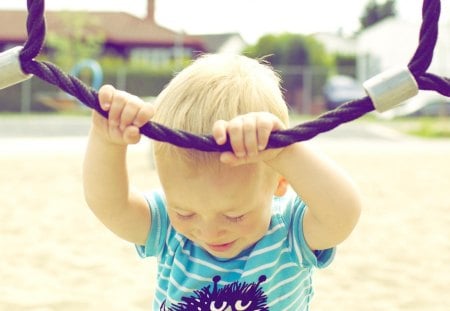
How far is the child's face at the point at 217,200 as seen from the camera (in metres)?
1.26

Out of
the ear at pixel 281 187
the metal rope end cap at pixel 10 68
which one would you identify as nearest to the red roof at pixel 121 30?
the ear at pixel 281 187

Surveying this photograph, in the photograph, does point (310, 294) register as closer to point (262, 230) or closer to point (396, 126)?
point (262, 230)

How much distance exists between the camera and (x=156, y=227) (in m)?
1.54

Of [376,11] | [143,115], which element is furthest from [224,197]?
[376,11]

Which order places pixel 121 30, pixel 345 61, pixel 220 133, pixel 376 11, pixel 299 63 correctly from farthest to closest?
pixel 376 11 < pixel 121 30 < pixel 345 61 < pixel 299 63 < pixel 220 133

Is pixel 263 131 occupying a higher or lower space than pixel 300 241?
higher

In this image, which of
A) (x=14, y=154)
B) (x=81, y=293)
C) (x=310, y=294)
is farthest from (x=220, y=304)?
(x=14, y=154)

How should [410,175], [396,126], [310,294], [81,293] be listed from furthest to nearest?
[396,126] < [410,175] < [81,293] < [310,294]

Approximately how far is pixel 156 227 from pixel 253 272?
10.2 inches

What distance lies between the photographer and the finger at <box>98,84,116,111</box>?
1150mm

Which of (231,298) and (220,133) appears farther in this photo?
(231,298)

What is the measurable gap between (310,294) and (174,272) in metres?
0.34

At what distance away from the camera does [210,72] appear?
135 cm

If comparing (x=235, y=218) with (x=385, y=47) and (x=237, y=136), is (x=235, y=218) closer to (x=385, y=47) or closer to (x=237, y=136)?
(x=237, y=136)
